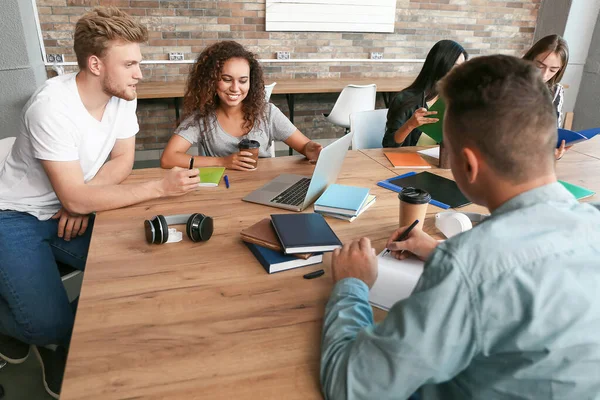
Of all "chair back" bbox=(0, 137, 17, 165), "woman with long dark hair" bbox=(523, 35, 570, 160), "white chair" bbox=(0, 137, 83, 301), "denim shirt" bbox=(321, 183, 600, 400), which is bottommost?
"white chair" bbox=(0, 137, 83, 301)

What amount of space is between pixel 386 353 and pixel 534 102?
17.8 inches

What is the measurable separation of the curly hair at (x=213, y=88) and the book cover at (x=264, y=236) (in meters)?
1.04

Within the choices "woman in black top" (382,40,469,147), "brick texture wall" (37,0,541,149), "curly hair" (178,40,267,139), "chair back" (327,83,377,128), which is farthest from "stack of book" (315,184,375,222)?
"brick texture wall" (37,0,541,149)

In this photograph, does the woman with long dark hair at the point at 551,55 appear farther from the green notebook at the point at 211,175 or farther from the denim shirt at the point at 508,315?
the denim shirt at the point at 508,315

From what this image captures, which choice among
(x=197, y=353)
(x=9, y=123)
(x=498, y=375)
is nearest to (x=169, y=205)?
(x=197, y=353)

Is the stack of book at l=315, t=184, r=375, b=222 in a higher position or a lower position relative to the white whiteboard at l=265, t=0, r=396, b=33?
lower

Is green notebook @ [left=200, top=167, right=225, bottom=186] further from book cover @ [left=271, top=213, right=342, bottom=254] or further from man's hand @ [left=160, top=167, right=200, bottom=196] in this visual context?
book cover @ [left=271, top=213, right=342, bottom=254]

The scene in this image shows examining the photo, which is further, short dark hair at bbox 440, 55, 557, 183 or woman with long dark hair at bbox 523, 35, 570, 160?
woman with long dark hair at bbox 523, 35, 570, 160

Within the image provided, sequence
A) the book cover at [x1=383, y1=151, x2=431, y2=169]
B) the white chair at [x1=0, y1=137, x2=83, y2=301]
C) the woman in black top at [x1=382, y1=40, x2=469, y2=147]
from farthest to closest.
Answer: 1. the woman in black top at [x1=382, y1=40, x2=469, y2=147]
2. the book cover at [x1=383, y1=151, x2=431, y2=169]
3. the white chair at [x1=0, y1=137, x2=83, y2=301]

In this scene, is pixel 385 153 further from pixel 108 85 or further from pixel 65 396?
pixel 65 396

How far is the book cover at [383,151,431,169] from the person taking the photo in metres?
1.95

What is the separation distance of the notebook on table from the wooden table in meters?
2.53

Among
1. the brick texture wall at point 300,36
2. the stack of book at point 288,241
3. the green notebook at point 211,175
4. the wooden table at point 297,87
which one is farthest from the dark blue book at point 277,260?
the brick texture wall at point 300,36

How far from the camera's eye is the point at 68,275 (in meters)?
1.68
